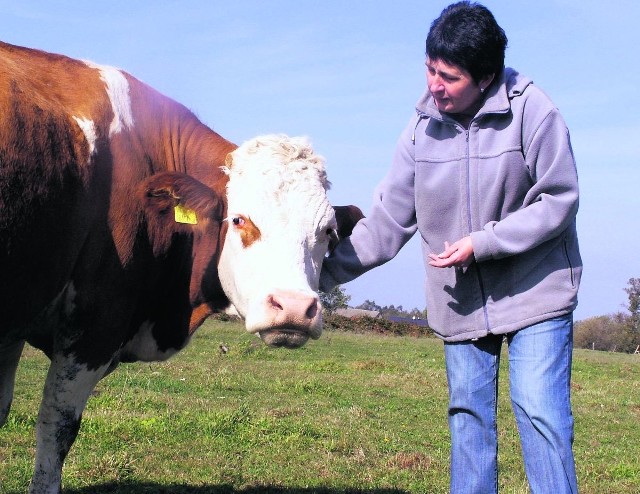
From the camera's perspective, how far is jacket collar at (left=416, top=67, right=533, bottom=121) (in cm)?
400

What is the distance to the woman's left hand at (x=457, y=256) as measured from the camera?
13.0 feet

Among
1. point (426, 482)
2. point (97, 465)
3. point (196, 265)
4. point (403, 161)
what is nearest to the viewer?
point (403, 161)

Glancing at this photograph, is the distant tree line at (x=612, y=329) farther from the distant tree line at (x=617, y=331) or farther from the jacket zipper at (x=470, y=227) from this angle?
the jacket zipper at (x=470, y=227)

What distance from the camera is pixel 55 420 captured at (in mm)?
4488

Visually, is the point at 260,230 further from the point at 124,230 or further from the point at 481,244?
the point at 481,244

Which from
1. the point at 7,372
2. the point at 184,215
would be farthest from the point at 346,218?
the point at 7,372

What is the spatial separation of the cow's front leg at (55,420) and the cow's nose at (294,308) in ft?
3.66

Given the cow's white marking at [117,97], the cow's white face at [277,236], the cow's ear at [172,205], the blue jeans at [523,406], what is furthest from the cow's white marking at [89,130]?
the blue jeans at [523,406]

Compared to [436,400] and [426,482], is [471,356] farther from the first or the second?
[436,400]

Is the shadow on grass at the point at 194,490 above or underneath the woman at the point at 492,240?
underneath

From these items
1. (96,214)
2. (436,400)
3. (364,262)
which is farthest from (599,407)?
(96,214)

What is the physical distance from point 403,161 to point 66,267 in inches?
72.7

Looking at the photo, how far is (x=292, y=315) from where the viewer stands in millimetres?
4094

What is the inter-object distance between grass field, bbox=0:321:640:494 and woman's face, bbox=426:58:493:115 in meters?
3.30
